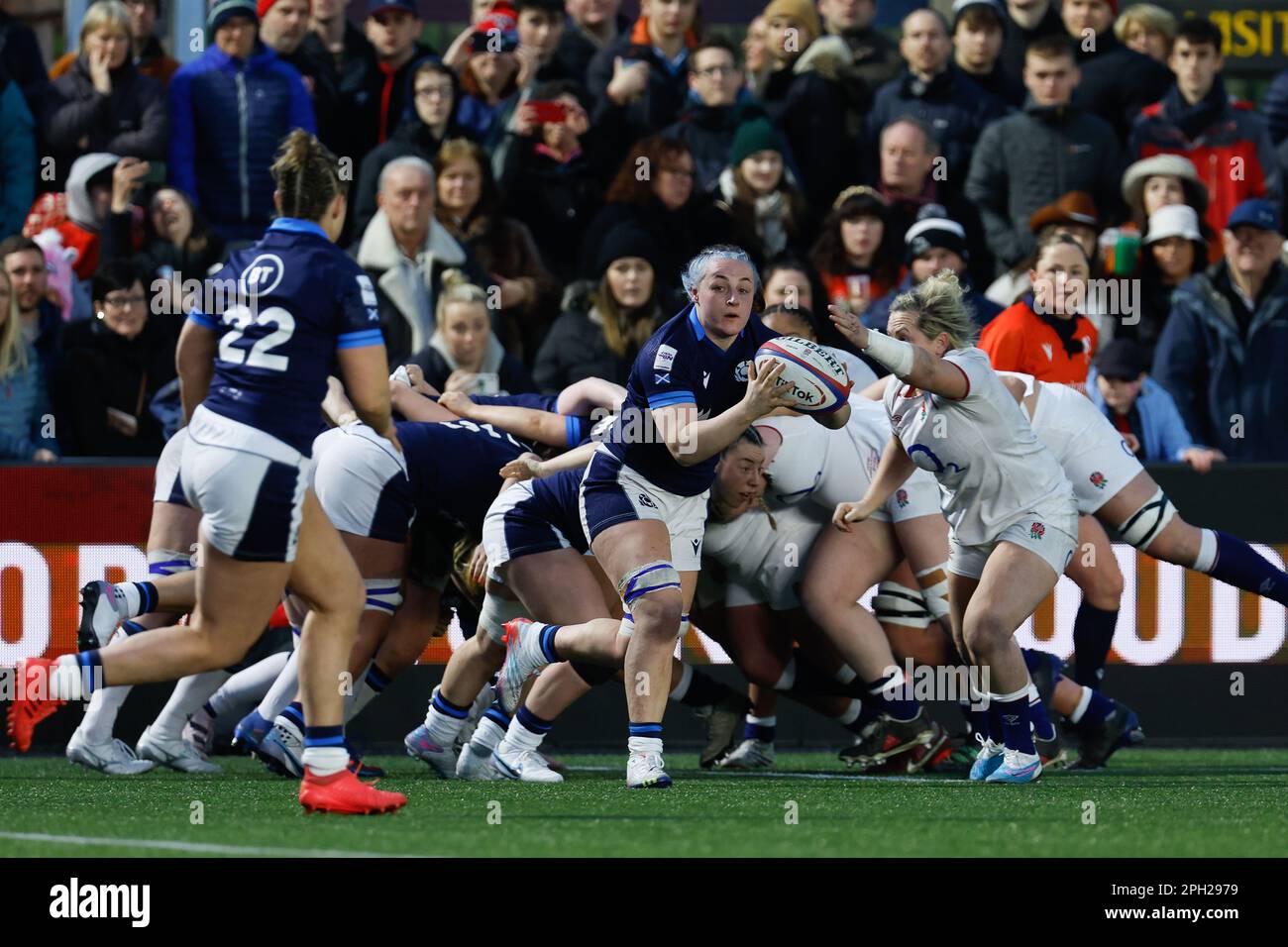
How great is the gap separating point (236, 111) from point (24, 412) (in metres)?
2.26

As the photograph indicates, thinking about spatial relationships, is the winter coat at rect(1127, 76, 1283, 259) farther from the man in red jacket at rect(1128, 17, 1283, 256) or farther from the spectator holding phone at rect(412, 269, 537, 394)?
the spectator holding phone at rect(412, 269, 537, 394)

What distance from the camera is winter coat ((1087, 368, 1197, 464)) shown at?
11.0m

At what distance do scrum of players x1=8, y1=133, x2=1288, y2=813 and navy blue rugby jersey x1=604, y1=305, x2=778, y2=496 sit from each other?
0.01m

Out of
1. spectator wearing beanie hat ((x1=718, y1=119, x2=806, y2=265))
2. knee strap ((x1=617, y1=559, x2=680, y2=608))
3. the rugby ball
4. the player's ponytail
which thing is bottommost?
knee strap ((x1=617, y1=559, x2=680, y2=608))

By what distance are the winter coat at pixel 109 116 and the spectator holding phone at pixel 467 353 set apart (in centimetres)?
212

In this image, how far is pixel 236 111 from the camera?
11742 mm

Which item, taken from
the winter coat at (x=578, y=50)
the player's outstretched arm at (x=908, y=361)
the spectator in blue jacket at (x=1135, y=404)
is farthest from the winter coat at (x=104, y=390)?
the spectator in blue jacket at (x=1135, y=404)

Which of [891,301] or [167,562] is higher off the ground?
[891,301]

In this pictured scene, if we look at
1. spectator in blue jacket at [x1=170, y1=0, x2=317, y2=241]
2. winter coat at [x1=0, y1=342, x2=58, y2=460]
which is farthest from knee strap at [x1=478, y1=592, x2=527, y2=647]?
spectator in blue jacket at [x1=170, y1=0, x2=317, y2=241]

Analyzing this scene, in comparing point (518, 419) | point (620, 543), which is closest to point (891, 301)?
point (518, 419)

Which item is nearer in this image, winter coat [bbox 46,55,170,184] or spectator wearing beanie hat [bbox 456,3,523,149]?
winter coat [bbox 46,55,170,184]

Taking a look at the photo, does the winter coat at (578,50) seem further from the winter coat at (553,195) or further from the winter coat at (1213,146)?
the winter coat at (1213,146)

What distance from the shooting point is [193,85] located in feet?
38.6

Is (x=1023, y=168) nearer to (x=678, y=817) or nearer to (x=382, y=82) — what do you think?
(x=382, y=82)
